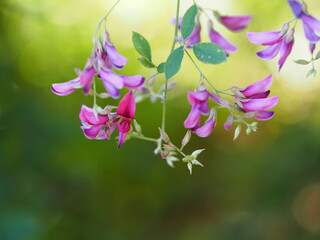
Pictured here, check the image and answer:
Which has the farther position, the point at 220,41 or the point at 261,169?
the point at 261,169

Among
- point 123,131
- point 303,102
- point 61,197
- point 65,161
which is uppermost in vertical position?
point 123,131

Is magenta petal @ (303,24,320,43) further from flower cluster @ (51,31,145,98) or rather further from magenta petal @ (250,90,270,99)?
flower cluster @ (51,31,145,98)

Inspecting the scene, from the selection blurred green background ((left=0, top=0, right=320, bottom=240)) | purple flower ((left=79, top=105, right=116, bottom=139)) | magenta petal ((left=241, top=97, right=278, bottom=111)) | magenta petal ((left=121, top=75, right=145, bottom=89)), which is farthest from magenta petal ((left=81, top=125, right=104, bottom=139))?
blurred green background ((left=0, top=0, right=320, bottom=240))

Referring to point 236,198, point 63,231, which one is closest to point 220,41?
point 63,231

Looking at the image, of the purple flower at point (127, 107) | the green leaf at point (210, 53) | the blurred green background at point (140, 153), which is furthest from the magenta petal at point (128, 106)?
the blurred green background at point (140, 153)

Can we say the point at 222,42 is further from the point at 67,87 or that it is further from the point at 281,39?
the point at 67,87

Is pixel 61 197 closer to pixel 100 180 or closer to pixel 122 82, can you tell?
pixel 100 180
